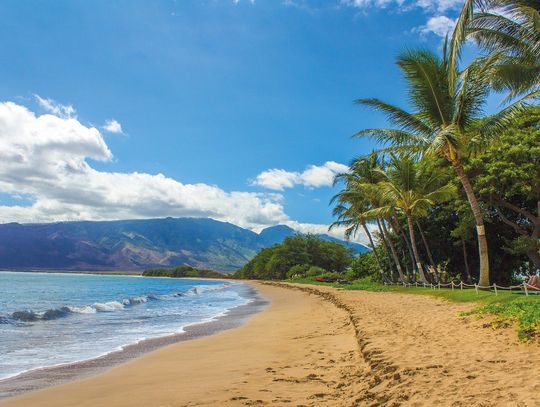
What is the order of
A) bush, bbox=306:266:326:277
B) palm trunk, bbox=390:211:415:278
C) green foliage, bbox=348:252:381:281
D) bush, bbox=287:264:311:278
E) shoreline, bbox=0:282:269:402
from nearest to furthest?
shoreline, bbox=0:282:269:402 → palm trunk, bbox=390:211:415:278 → green foliage, bbox=348:252:381:281 → bush, bbox=306:266:326:277 → bush, bbox=287:264:311:278

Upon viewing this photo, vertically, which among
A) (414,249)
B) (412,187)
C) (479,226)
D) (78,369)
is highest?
(412,187)

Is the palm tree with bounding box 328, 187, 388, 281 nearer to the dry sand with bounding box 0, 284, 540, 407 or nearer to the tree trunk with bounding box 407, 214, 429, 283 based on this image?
the tree trunk with bounding box 407, 214, 429, 283

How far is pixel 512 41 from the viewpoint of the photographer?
14188mm

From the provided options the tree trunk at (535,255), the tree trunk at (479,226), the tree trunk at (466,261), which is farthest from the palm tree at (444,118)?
the tree trunk at (466,261)

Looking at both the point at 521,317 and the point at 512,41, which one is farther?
the point at 512,41

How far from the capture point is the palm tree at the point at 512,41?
13414 mm

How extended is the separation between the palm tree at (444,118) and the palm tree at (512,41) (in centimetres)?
131

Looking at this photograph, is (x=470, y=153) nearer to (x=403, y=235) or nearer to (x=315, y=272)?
(x=403, y=235)

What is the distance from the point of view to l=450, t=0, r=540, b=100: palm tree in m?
13.4

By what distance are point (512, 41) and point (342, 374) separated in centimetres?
1342

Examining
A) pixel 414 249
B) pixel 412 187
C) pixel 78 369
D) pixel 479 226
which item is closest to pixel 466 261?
pixel 414 249

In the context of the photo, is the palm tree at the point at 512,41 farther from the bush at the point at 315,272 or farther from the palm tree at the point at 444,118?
the bush at the point at 315,272

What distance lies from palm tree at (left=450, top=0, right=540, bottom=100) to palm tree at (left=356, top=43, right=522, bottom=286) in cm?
131

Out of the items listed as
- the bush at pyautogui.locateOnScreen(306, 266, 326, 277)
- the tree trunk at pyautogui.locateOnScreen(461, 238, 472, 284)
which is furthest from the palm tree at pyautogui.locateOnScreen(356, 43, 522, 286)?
the bush at pyautogui.locateOnScreen(306, 266, 326, 277)
